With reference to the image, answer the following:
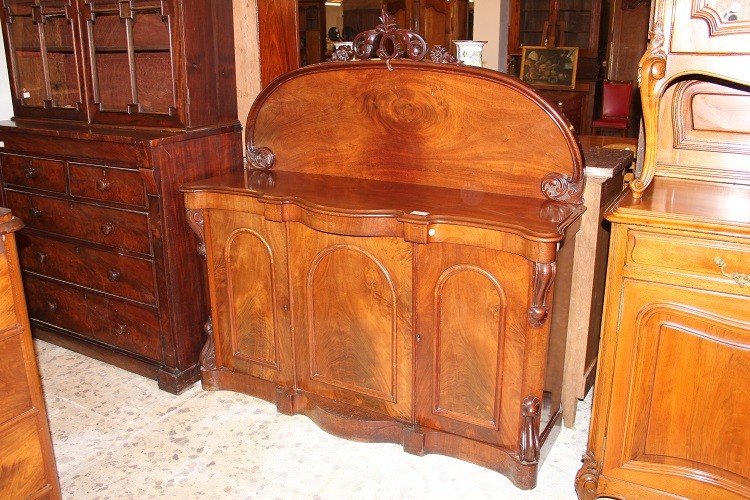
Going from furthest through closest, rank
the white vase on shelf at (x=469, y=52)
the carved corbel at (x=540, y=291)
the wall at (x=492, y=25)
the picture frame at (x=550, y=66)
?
the picture frame at (x=550, y=66) → the wall at (x=492, y=25) → the white vase on shelf at (x=469, y=52) → the carved corbel at (x=540, y=291)

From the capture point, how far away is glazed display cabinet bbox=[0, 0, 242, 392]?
2.68 metres

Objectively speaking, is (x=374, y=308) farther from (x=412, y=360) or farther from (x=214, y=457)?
(x=214, y=457)

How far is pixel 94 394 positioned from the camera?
2.88m

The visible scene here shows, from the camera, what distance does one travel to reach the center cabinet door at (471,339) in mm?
2102

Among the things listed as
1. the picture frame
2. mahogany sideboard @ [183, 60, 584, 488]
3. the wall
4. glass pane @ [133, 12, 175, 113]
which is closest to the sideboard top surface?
mahogany sideboard @ [183, 60, 584, 488]

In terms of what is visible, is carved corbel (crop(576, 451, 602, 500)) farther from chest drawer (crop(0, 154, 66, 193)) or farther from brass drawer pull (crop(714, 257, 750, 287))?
chest drawer (crop(0, 154, 66, 193))

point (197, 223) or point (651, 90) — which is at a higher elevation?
point (651, 90)

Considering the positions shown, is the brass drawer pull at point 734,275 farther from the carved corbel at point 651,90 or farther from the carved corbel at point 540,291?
the carved corbel at point 540,291

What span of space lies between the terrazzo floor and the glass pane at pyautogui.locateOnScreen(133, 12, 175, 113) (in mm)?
1305

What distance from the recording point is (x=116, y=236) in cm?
285

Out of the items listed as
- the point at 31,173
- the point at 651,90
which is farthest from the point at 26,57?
the point at 651,90

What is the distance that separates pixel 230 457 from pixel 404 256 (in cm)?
101

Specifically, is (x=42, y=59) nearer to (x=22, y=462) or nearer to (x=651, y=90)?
(x=22, y=462)

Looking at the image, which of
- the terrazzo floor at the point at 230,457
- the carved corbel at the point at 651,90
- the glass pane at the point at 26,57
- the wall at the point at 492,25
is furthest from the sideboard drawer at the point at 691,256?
the wall at the point at 492,25
